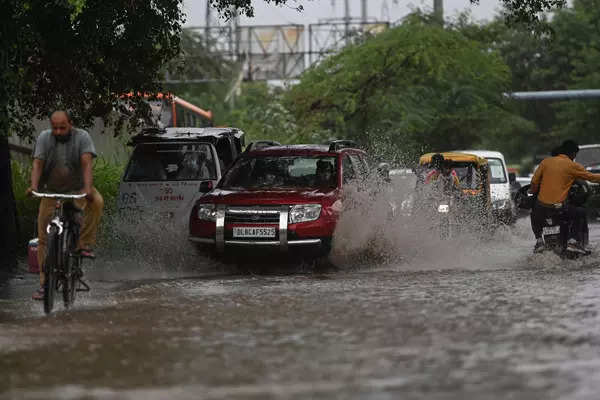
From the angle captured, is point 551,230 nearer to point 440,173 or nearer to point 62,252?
point 440,173

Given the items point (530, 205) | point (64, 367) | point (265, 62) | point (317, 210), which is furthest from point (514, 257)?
point (265, 62)

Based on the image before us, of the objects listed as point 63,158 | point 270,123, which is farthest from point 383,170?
point 270,123

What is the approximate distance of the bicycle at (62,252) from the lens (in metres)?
11.2

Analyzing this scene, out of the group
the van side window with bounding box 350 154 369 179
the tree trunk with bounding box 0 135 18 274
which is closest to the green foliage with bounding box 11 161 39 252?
the tree trunk with bounding box 0 135 18 274

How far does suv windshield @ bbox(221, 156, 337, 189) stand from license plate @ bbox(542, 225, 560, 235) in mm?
2706

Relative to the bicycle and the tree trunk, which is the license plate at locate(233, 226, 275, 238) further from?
the bicycle

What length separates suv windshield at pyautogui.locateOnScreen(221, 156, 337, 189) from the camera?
17203 millimetres

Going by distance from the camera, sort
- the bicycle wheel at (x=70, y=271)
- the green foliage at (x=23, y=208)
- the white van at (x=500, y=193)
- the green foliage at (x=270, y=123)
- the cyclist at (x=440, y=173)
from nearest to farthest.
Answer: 1. the bicycle wheel at (x=70, y=271)
2. the green foliage at (x=23, y=208)
3. the cyclist at (x=440, y=173)
4. the white van at (x=500, y=193)
5. the green foliage at (x=270, y=123)

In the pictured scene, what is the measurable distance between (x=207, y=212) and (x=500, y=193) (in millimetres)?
13660

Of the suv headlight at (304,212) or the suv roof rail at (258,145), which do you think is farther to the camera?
the suv roof rail at (258,145)

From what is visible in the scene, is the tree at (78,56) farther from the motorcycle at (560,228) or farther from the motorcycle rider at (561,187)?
the motorcycle at (560,228)

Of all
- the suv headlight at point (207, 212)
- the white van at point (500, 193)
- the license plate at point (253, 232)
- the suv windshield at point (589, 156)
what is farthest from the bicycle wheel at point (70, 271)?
the suv windshield at point (589, 156)

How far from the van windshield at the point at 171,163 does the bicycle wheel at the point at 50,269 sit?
7.91m

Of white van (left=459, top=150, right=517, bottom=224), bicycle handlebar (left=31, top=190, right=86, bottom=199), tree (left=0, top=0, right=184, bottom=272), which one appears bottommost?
white van (left=459, top=150, right=517, bottom=224)
